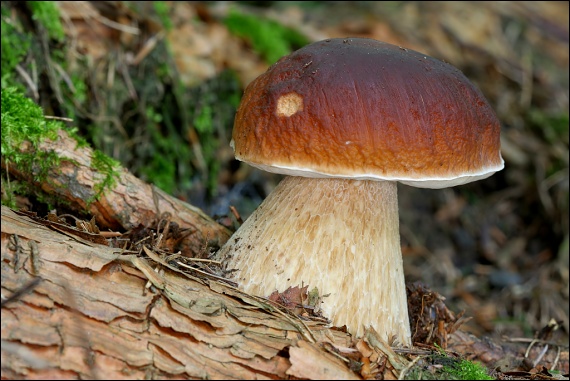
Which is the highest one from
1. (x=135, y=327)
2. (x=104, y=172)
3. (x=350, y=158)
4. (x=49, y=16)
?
(x=49, y=16)

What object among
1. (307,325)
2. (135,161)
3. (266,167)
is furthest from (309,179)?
(135,161)

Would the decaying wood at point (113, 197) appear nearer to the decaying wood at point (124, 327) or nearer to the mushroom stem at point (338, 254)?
the mushroom stem at point (338, 254)

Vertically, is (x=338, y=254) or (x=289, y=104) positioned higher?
(x=289, y=104)

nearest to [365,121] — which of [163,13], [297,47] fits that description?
[163,13]

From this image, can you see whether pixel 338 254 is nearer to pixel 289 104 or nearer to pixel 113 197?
pixel 289 104

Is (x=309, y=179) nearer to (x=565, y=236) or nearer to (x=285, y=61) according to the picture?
(x=285, y=61)

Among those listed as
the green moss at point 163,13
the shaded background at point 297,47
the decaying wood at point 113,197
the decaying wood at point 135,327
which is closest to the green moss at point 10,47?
the shaded background at point 297,47
